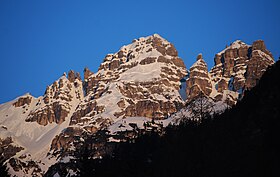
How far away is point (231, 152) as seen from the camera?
8681 cm

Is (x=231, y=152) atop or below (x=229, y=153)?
atop

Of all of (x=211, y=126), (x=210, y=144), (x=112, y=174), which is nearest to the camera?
(x=112, y=174)

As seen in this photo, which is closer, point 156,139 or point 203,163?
point 203,163

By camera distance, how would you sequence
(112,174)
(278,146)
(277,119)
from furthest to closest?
1. (277,119)
2. (112,174)
3. (278,146)

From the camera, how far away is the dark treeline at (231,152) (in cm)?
6731

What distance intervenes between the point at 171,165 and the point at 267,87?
70.4 feet

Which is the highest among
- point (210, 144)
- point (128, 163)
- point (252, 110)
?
point (252, 110)

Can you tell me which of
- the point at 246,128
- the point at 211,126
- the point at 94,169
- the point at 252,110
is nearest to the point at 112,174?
the point at 94,169

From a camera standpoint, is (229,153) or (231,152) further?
(231,152)

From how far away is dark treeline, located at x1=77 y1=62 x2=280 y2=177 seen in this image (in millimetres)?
67312

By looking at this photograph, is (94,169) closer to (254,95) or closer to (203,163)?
(203,163)

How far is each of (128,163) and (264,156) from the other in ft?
52.8

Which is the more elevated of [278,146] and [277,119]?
[277,119]

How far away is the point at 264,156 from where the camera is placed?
228 feet
